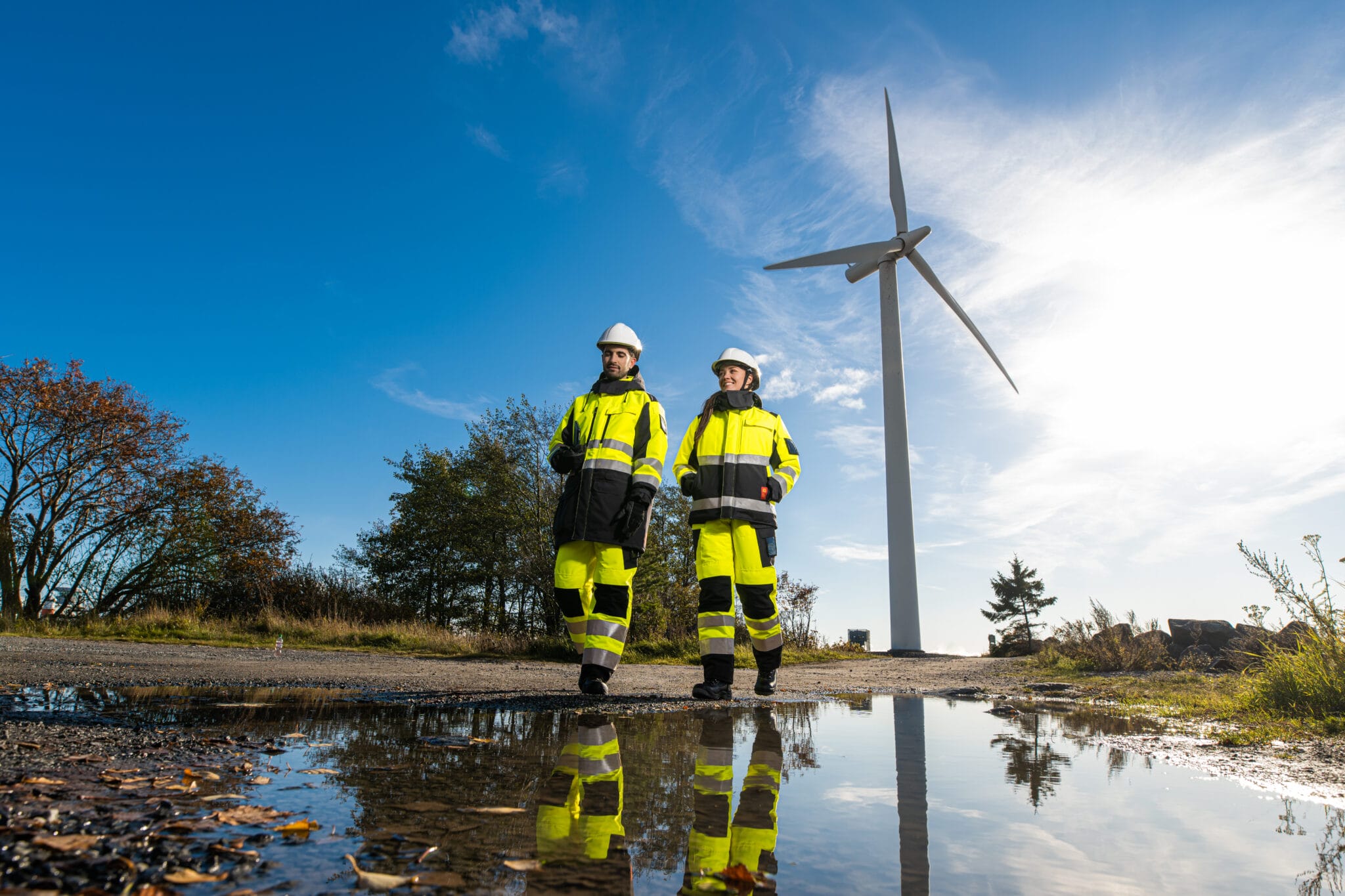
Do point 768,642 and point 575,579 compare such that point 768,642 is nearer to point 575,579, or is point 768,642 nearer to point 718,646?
point 718,646

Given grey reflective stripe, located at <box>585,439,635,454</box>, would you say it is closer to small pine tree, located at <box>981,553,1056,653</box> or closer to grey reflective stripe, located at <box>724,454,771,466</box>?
grey reflective stripe, located at <box>724,454,771,466</box>

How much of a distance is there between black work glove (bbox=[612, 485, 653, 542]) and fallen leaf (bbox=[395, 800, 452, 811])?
315 centimetres

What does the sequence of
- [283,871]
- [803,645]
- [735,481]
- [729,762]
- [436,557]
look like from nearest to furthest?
[283,871]
[729,762]
[735,481]
[803,645]
[436,557]

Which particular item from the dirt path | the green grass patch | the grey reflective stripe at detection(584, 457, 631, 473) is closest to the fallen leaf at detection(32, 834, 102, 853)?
the dirt path

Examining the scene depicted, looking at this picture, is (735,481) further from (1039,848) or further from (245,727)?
(1039,848)

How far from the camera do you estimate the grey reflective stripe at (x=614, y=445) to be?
515 cm

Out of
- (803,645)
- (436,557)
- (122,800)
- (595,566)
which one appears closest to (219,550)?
(436,557)

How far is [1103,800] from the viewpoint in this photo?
2201 millimetres

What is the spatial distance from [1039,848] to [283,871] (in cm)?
159

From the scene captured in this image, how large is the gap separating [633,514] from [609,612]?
0.66 meters

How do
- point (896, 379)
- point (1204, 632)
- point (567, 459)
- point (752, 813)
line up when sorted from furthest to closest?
point (896, 379), point (1204, 632), point (567, 459), point (752, 813)

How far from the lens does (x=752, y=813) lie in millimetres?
1927

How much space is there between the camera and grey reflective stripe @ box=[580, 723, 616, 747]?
2920 mm

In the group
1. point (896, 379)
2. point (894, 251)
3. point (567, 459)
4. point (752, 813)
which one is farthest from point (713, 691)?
point (894, 251)
